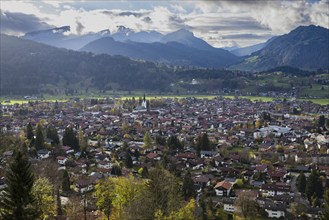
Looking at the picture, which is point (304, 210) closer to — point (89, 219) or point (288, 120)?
point (89, 219)

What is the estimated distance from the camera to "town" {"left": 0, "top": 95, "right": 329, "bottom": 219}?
139 ft

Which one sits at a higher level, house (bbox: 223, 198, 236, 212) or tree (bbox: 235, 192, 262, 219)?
tree (bbox: 235, 192, 262, 219)

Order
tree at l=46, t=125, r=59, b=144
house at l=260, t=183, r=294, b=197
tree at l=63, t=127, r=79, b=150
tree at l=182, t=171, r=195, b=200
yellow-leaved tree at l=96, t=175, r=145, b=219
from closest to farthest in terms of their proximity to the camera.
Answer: yellow-leaved tree at l=96, t=175, r=145, b=219
tree at l=182, t=171, r=195, b=200
house at l=260, t=183, r=294, b=197
tree at l=63, t=127, r=79, b=150
tree at l=46, t=125, r=59, b=144

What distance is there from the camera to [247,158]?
6400cm

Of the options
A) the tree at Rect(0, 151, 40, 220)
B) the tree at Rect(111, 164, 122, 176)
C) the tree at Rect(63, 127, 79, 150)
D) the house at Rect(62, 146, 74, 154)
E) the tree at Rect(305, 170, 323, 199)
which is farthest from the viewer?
the tree at Rect(63, 127, 79, 150)

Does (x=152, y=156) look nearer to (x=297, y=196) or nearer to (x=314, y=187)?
(x=297, y=196)

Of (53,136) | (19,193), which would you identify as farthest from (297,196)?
(53,136)

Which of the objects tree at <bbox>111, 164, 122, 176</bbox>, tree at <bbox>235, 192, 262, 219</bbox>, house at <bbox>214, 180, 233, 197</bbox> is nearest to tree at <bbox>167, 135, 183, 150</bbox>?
tree at <bbox>111, 164, 122, 176</bbox>

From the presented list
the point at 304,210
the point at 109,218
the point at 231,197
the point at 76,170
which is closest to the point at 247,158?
the point at 231,197

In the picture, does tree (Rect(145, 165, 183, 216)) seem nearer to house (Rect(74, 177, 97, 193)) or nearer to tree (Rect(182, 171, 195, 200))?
tree (Rect(182, 171, 195, 200))

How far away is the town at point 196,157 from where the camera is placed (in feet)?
139

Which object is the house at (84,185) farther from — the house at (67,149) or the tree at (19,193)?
the tree at (19,193)

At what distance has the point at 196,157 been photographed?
66.4 metres

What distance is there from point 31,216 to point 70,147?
51.3m
